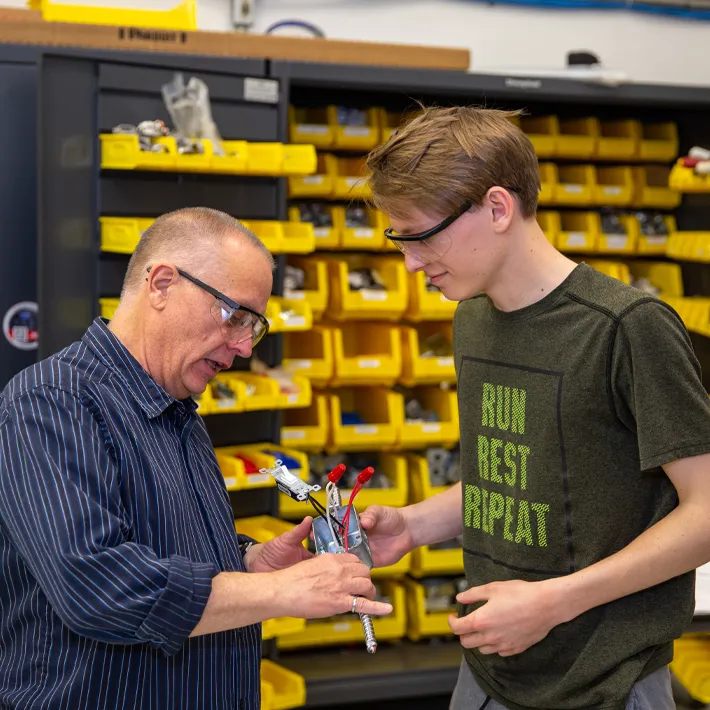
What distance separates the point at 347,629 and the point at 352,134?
6.40 feet

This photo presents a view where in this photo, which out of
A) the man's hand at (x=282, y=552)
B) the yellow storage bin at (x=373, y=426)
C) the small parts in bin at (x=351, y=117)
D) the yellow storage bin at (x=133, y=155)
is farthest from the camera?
the small parts in bin at (x=351, y=117)

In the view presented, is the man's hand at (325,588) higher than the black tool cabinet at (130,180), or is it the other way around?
the black tool cabinet at (130,180)

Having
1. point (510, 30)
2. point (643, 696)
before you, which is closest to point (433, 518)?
point (643, 696)

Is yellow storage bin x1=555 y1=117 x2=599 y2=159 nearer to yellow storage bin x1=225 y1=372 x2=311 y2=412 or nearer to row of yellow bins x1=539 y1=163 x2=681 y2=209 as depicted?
row of yellow bins x1=539 y1=163 x2=681 y2=209

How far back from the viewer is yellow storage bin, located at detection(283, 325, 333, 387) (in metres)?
3.90

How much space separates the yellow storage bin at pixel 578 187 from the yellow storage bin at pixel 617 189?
0.04m

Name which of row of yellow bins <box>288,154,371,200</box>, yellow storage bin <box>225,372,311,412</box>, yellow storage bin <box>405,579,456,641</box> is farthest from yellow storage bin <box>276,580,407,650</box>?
row of yellow bins <box>288,154,371,200</box>

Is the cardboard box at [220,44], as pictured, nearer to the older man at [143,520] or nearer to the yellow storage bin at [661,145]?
the yellow storage bin at [661,145]

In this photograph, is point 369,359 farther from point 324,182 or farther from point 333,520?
point 333,520

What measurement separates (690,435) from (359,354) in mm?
2795

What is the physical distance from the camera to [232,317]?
1769mm

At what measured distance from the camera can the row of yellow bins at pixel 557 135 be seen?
4125mm

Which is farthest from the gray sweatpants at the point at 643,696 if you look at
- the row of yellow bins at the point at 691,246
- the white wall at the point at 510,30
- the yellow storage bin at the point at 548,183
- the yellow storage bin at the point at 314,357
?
the white wall at the point at 510,30

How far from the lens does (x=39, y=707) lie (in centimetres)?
161
